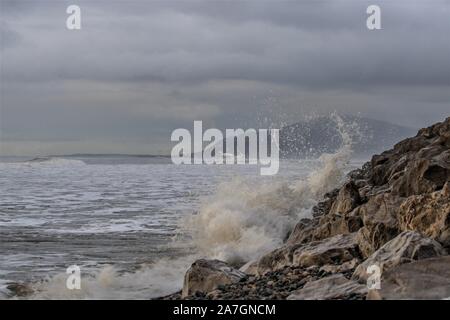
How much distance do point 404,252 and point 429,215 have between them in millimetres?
1356

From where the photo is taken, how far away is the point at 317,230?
11.5 meters

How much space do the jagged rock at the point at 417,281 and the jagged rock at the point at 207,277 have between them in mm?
2912

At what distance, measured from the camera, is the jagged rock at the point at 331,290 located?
6645 millimetres

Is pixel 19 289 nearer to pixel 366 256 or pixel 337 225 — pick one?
pixel 337 225

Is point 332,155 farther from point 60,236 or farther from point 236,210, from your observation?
point 60,236

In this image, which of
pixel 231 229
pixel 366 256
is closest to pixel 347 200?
pixel 366 256

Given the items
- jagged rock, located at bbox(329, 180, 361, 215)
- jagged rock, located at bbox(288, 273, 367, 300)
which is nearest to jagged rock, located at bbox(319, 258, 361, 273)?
jagged rock, located at bbox(288, 273, 367, 300)

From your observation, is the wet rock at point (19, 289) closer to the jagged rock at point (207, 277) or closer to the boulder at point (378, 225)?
the jagged rock at point (207, 277)

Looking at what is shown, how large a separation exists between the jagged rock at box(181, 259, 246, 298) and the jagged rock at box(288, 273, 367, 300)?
1.88 m

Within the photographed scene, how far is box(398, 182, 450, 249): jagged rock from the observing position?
8.00 metres

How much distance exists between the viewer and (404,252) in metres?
7.22

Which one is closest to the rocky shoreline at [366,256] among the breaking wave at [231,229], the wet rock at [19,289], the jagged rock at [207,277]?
the jagged rock at [207,277]
